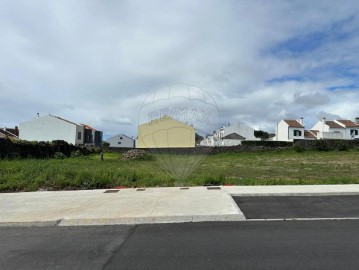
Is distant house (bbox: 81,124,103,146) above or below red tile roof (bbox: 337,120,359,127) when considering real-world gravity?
below

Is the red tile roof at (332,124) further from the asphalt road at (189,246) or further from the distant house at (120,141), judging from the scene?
the asphalt road at (189,246)

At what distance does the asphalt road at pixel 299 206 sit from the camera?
7980 mm

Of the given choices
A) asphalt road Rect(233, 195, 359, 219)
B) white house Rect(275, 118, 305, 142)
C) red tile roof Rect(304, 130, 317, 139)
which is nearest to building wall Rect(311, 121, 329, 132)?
red tile roof Rect(304, 130, 317, 139)

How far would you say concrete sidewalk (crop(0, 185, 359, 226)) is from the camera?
7682 millimetres

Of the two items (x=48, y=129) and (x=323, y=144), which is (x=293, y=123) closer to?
(x=323, y=144)

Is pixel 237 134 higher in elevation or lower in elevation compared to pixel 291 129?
lower

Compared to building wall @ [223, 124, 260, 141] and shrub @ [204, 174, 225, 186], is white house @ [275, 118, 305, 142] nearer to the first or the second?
building wall @ [223, 124, 260, 141]

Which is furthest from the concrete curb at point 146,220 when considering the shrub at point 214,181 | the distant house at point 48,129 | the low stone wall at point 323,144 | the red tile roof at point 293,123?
the red tile roof at point 293,123

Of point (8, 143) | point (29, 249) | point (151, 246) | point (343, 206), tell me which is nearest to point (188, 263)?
point (151, 246)

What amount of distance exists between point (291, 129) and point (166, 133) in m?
75.5

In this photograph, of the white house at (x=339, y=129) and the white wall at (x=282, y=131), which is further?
the white wall at (x=282, y=131)

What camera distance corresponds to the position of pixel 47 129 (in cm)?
7319

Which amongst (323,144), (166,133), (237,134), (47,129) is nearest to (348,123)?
(237,134)

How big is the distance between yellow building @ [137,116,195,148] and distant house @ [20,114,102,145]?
209ft
